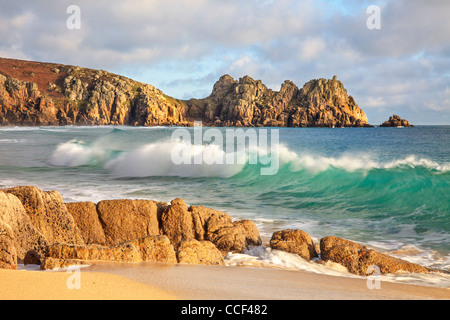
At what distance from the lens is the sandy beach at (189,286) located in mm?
2654

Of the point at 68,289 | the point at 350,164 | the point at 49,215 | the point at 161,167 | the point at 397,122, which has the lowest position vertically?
the point at 68,289

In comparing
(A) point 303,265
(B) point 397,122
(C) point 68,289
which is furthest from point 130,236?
(B) point 397,122

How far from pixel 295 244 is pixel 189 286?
302 cm

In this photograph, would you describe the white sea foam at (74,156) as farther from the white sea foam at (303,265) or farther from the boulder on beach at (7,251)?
the boulder on beach at (7,251)

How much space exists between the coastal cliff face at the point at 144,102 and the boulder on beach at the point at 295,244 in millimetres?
108683

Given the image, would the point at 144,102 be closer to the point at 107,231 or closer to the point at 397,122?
the point at 397,122

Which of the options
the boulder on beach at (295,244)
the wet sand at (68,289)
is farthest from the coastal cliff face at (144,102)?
the wet sand at (68,289)

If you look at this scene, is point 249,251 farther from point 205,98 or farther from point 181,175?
point 205,98

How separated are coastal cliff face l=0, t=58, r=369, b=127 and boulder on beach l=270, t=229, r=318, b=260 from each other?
109 metres

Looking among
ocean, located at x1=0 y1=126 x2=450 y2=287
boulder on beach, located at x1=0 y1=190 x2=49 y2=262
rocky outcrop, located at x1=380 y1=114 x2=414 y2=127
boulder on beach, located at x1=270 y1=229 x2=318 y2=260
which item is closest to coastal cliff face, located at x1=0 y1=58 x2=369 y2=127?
rocky outcrop, located at x1=380 y1=114 x2=414 y2=127

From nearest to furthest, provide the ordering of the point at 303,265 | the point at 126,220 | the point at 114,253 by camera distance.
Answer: the point at 114,253 < the point at 303,265 < the point at 126,220

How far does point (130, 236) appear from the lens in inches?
237
